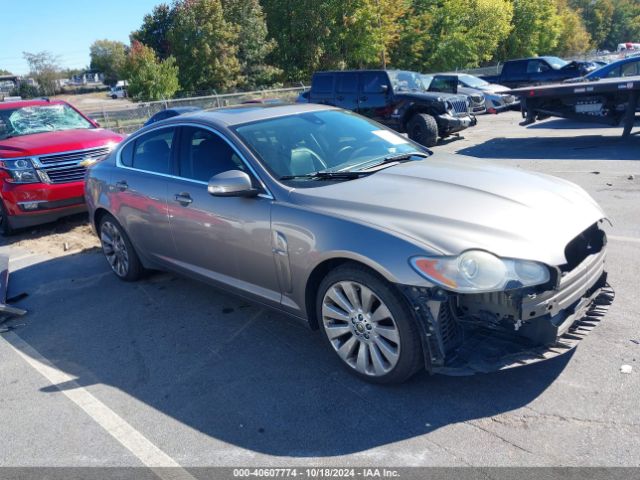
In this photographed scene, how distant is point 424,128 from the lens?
13.5m

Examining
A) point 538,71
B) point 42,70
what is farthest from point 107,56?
point 538,71

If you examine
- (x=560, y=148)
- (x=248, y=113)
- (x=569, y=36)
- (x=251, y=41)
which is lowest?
(x=560, y=148)

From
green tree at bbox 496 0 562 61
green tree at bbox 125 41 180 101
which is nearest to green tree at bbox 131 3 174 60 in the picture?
green tree at bbox 125 41 180 101

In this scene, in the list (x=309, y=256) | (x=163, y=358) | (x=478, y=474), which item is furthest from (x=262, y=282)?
(x=478, y=474)

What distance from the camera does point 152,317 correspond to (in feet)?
16.3

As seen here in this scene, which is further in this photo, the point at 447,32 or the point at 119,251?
the point at 447,32

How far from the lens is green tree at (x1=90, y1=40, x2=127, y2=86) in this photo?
93.0 m

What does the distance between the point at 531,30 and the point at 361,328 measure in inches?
1873

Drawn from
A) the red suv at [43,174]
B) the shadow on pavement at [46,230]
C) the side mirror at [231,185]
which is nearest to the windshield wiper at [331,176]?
the side mirror at [231,185]

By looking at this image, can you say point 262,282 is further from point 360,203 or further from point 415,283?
point 415,283

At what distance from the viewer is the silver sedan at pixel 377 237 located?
10.0 feet

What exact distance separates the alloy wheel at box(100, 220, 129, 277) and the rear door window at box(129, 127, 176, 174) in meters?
0.86

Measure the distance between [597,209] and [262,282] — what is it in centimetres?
238

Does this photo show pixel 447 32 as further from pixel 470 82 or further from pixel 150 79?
pixel 150 79
